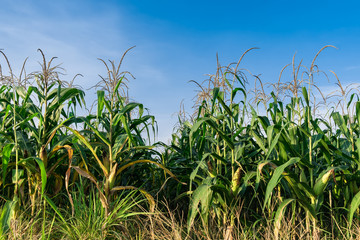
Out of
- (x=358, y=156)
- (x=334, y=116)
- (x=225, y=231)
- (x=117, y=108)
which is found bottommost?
(x=225, y=231)

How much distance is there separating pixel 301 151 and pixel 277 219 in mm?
773

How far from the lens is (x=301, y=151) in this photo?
334 centimetres

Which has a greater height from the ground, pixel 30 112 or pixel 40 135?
pixel 30 112

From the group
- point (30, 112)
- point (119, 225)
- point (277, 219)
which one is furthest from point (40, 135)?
point (277, 219)

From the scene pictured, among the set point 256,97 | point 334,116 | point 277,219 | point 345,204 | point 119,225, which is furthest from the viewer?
point 256,97

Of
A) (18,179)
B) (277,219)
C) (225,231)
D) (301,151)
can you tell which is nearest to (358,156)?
(301,151)

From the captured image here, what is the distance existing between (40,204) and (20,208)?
0.24 metres

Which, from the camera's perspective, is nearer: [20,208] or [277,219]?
[277,219]

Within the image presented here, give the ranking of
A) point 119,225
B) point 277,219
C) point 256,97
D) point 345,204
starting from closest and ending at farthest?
point 277,219 < point 119,225 < point 345,204 < point 256,97

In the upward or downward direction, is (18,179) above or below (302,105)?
below

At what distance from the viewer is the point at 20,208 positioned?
3289 mm

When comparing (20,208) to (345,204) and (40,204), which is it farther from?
(345,204)

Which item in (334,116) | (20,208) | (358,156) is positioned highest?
(334,116)

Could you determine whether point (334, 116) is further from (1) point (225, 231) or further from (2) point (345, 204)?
(1) point (225, 231)
